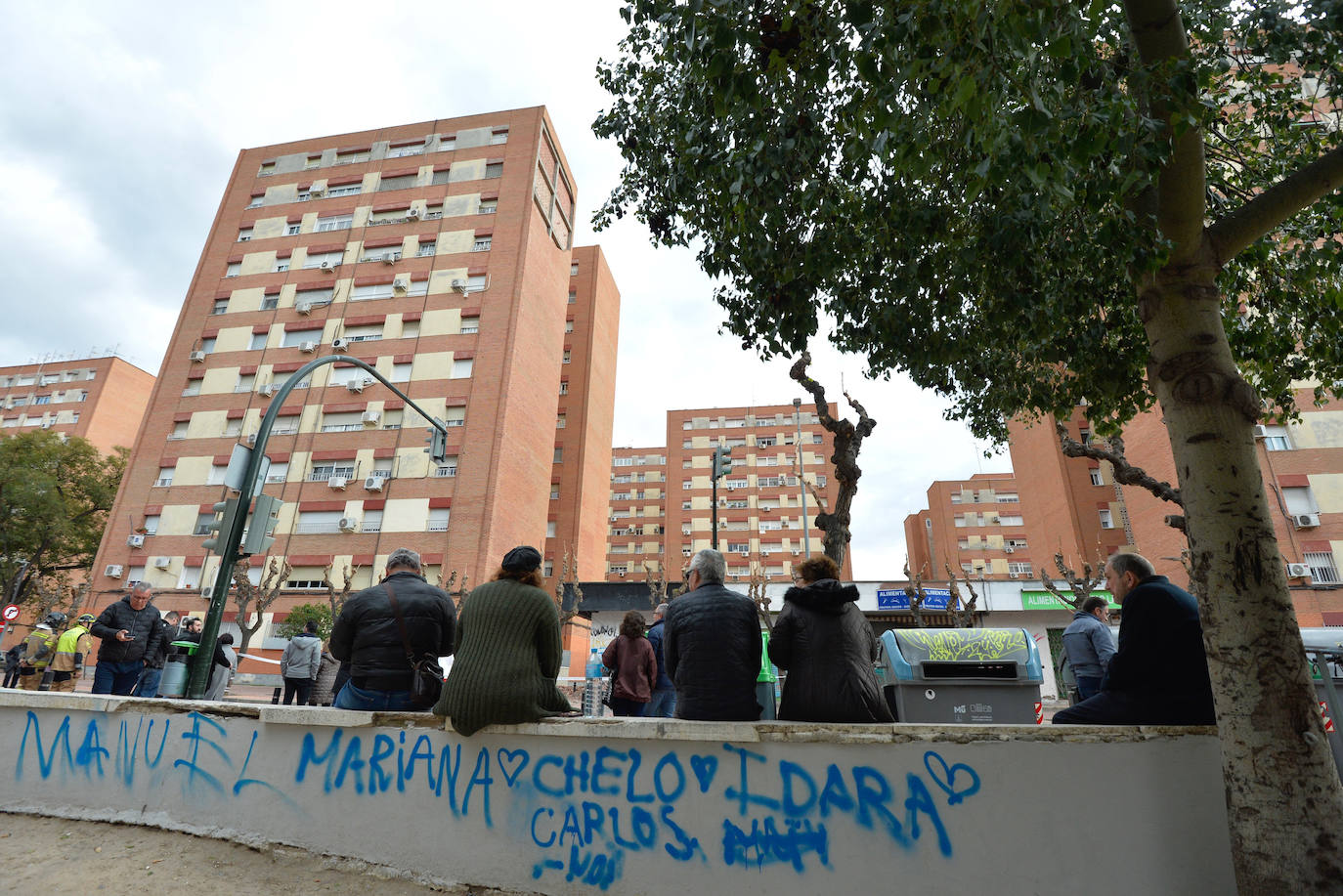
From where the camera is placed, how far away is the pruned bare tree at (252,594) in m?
26.2

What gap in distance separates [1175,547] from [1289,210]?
112ft

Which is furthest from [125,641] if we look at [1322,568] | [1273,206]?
[1322,568]

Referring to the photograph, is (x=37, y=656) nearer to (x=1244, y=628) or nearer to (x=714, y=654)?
(x=714, y=654)

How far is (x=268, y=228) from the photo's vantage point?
129ft

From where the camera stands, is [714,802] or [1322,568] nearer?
[714,802]

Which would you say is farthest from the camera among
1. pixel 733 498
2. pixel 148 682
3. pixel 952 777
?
pixel 733 498

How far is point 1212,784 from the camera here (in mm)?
3145

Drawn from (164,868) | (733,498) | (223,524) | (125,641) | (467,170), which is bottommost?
(164,868)

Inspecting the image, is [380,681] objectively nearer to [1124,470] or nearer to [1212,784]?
[1212,784]

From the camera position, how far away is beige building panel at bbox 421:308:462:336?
3497 cm

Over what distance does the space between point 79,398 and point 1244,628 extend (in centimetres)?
8718

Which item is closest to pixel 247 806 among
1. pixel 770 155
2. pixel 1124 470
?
pixel 770 155

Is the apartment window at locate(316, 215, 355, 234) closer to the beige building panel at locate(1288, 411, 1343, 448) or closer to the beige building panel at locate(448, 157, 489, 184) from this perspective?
the beige building panel at locate(448, 157, 489, 184)

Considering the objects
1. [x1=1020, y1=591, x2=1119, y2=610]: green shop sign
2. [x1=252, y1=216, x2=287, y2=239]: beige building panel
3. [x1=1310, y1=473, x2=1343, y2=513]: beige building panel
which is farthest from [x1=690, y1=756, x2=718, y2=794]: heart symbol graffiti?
[x1=252, y1=216, x2=287, y2=239]: beige building panel
